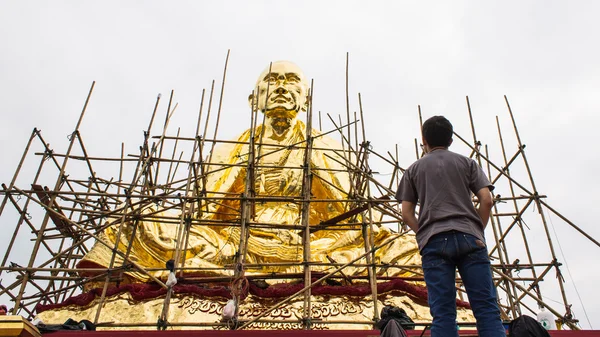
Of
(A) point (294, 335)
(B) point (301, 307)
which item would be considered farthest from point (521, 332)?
(B) point (301, 307)

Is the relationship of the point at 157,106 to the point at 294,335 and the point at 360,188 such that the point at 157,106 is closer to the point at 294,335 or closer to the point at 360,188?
the point at 360,188

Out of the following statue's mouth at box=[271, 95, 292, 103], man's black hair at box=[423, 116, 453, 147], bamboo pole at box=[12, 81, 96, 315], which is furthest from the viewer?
statue's mouth at box=[271, 95, 292, 103]

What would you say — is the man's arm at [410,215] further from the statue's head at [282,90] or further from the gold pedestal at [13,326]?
the statue's head at [282,90]

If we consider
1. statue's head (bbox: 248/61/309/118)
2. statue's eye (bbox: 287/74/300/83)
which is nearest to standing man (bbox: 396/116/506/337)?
statue's head (bbox: 248/61/309/118)

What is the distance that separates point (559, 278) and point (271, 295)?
316 cm

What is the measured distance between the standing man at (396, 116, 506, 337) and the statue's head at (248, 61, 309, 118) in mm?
7102

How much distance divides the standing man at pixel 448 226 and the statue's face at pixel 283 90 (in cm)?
710

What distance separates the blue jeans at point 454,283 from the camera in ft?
9.09

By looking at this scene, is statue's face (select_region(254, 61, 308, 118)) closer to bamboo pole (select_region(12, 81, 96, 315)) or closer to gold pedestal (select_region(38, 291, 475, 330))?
bamboo pole (select_region(12, 81, 96, 315))

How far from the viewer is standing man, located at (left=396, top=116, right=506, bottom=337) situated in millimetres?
2807

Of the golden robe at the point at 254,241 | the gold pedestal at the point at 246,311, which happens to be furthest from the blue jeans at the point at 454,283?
the gold pedestal at the point at 246,311

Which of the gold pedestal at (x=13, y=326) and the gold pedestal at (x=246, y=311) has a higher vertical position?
the gold pedestal at (x=246, y=311)

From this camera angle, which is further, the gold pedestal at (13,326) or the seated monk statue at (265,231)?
the seated monk statue at (265,231)

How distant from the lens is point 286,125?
10617mm
